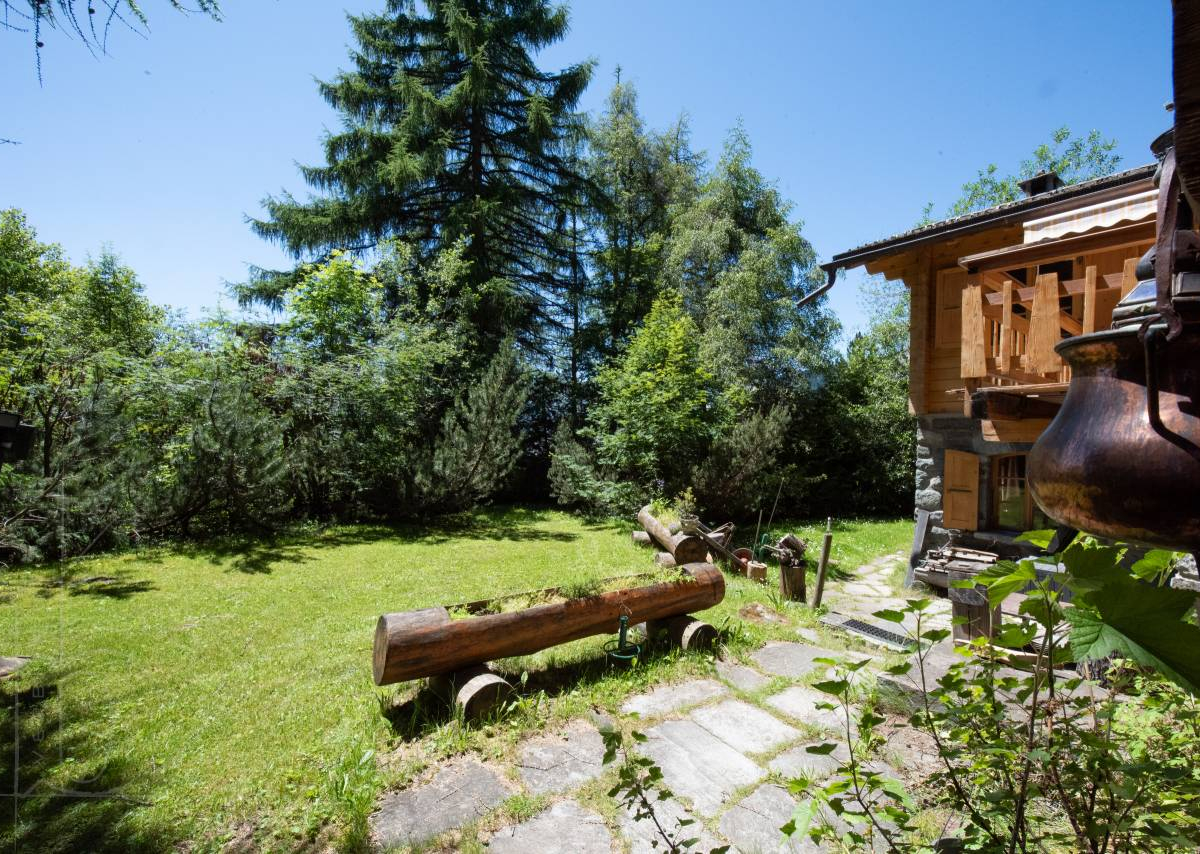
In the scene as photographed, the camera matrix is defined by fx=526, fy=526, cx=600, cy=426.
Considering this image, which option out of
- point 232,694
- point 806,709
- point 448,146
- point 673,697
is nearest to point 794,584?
point 806,709

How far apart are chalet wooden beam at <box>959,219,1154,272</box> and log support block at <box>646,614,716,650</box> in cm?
411

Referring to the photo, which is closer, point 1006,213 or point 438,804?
point 438,804

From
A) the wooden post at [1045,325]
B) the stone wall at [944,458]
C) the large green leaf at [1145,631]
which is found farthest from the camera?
the stone wall at [944,458]

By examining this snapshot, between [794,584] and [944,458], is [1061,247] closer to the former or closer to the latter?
[944,458]

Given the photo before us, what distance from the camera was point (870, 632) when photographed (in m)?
5.27

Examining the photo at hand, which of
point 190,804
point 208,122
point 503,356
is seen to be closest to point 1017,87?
point 208,122

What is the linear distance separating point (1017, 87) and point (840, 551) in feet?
23.4

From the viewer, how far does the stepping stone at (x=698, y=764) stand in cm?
282

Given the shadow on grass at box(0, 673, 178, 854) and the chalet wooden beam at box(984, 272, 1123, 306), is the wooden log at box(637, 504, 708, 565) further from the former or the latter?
the shadow on grass at box(0, 673, 178, 854)

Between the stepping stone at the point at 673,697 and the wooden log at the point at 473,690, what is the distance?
897 mm

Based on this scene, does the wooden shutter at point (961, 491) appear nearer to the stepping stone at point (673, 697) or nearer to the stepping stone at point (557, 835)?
the stepping stone at point (673, 697)

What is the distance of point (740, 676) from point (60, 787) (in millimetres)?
4317

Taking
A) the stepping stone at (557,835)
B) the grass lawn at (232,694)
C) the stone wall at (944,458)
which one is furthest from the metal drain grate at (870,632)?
the stepping stone at (557,835)

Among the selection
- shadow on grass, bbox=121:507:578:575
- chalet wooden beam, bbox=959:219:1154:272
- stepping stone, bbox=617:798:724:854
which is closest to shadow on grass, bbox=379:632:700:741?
stepping stone, bbox=617:798:724:854
